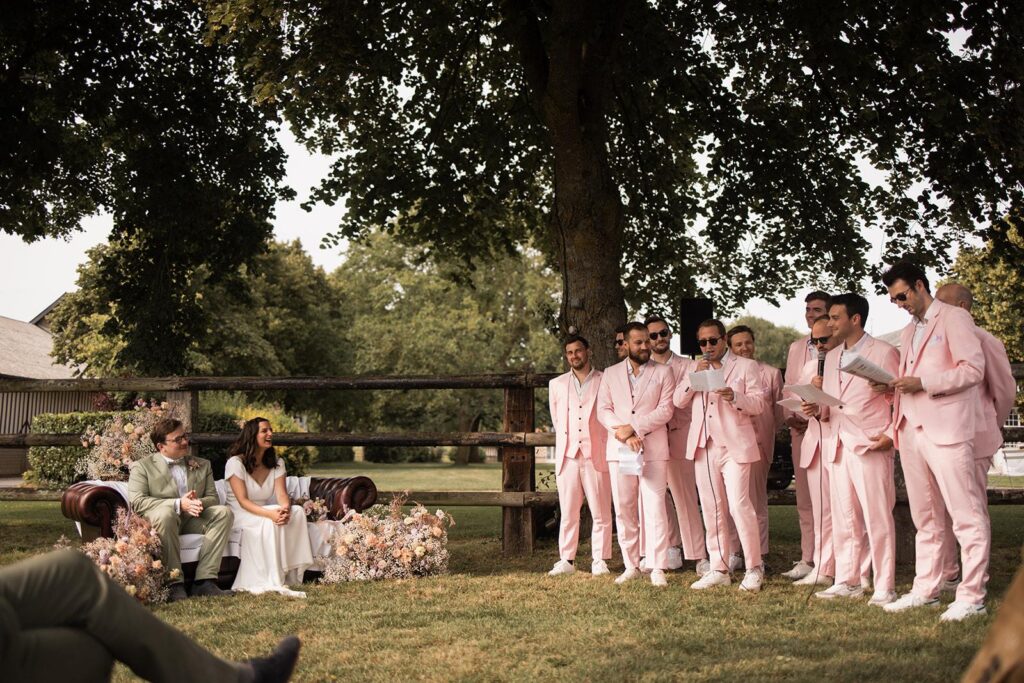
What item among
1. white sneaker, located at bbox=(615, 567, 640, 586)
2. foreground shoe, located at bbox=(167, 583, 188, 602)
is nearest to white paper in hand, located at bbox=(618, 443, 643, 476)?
white sneaker, located at bbox=(615, 567, 640, 586)

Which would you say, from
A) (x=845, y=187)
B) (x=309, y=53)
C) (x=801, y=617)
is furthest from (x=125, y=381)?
(x=845, y=187)

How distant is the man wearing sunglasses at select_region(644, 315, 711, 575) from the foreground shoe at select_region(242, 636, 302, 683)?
17.2 ft

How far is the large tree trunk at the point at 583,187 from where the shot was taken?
10.6m

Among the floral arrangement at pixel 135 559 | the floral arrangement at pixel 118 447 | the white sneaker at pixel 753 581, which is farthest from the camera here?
the floral arrangement at pixel 118 447

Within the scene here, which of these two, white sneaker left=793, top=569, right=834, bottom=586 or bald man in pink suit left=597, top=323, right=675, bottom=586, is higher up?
bald man in pink suit left=597, top=323, right=675, bottom=586

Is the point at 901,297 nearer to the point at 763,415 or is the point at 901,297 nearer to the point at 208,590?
the point at 763,415

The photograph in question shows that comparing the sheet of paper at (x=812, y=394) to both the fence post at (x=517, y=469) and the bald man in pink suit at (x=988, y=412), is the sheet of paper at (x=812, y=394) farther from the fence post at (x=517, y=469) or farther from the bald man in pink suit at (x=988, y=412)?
the fence post at (x=517, y=469)

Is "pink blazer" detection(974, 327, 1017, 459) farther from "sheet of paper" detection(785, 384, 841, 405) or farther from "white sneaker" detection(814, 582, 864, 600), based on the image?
"white sneaker" detection(814, 582, 864, 600)

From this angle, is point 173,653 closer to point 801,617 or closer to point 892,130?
point 801,617

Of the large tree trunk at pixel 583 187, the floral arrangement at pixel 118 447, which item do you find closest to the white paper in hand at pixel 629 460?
the large tree trunk at pixel 583 187

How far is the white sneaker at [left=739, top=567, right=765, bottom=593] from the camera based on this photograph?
7.60 meters

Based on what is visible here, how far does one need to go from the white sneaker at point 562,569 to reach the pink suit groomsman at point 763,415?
5.18ft

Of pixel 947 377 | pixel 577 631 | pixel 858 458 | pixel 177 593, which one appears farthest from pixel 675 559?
pixel 177 593

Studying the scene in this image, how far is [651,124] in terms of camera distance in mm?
14391
